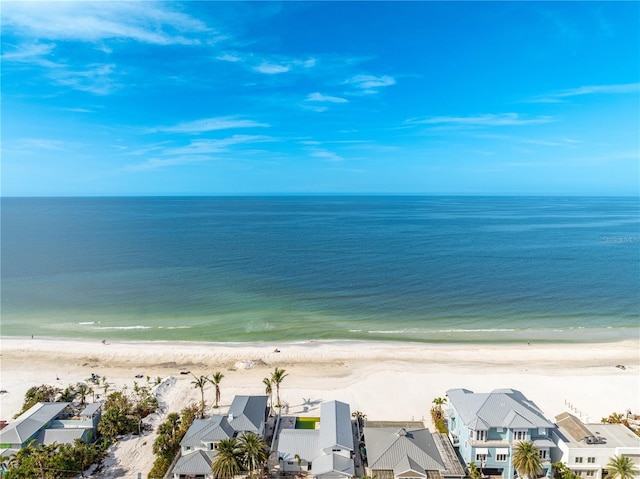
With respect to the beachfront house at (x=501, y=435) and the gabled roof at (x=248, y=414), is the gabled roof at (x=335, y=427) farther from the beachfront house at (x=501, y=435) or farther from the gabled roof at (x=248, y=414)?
the beachfront house at (x=501, y=435)

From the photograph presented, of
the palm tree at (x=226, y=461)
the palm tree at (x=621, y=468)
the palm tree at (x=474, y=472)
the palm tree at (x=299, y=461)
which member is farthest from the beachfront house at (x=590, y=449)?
the palm tree at (x=226, y=461)

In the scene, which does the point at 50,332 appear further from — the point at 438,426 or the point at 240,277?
the point at 438,426

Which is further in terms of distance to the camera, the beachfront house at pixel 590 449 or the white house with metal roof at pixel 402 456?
the beachfront house at pixel 590 449

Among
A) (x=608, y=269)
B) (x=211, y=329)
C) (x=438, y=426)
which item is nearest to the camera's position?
(x=438, y=426)

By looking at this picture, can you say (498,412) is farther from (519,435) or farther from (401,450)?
(401,450)

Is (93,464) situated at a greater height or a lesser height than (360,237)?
lesser

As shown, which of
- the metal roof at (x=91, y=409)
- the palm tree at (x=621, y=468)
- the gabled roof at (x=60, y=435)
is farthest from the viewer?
the metal roof at (x=91, y=409)

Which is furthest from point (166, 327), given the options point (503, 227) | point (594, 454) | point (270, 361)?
point (503, 227)

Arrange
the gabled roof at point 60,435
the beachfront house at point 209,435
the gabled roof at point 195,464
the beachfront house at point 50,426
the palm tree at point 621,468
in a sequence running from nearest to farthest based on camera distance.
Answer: the palm tree at point 621,468
the gabled roof at point 195,464
the beachfront house at point 209,435
the beachfront house at point 50,426
the gabled roof at point 60,435
